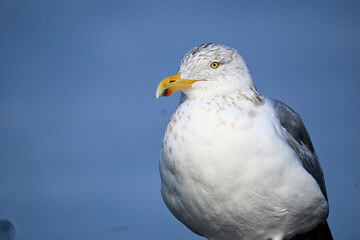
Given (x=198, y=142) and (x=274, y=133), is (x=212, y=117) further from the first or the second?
(x=274, y=133)

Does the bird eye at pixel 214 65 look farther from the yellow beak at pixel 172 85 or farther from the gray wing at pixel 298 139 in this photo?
the gray wing at pixel 298 139

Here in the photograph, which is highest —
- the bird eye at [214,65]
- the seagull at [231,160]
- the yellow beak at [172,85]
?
the bird eye at [214,65]

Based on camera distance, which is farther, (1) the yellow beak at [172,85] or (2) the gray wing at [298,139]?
(2) the gray wing at [298,139]

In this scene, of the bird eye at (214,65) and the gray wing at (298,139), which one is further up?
the bird eye at (214,65)

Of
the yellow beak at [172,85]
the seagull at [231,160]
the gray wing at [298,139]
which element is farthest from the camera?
the gray wing at [298,139]

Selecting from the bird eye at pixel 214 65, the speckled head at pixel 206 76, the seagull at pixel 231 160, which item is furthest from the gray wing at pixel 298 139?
the bird eye at pixel 214 65

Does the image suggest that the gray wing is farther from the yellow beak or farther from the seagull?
the yellow beak

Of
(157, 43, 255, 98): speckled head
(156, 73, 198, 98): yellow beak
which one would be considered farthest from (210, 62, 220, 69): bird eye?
(156, 73, 198, 98): yellow beak

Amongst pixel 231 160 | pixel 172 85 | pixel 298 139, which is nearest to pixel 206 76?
pixel 172 85
